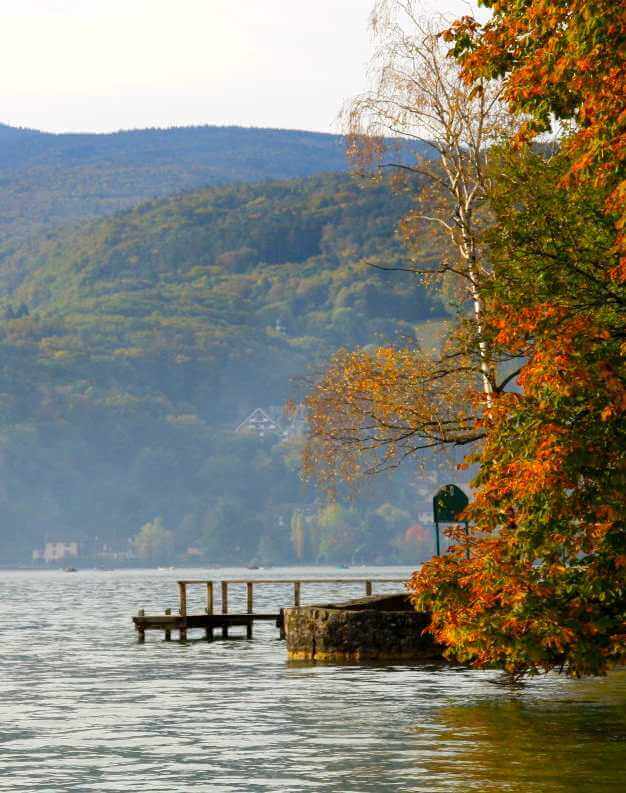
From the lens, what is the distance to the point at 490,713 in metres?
30.9

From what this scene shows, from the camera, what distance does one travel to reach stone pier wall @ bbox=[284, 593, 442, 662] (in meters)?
43.8

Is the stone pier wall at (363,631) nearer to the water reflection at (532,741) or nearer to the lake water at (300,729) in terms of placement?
the lake water at (300,729)

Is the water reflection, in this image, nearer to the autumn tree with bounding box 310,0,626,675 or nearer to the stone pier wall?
the autumn tree with bounding box 310,0,626,675

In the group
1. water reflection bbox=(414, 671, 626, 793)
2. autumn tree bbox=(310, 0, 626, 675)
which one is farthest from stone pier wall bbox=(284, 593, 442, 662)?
autumn tree bbox=(310, 0, 626, 675)

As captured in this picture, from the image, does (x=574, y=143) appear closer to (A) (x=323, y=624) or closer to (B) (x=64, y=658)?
(A) (x=323, y=624)

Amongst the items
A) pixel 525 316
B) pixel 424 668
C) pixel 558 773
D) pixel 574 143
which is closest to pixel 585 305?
pixel 525 316

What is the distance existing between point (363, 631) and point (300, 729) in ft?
51.6

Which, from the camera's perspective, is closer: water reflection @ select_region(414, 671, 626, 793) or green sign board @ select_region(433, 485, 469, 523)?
water reflection @ select_region(414, 671, 626, 793)

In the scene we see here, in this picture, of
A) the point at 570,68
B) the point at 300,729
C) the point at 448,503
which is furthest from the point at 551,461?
the point at 448,503

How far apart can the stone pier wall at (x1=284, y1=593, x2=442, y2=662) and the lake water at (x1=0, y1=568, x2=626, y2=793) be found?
0.69 meters

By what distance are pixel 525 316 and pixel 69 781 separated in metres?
8.95

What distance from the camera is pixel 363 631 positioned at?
145 feet

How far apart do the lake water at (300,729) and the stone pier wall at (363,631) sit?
0.69 m

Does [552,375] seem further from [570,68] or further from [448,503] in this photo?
[448,503]
